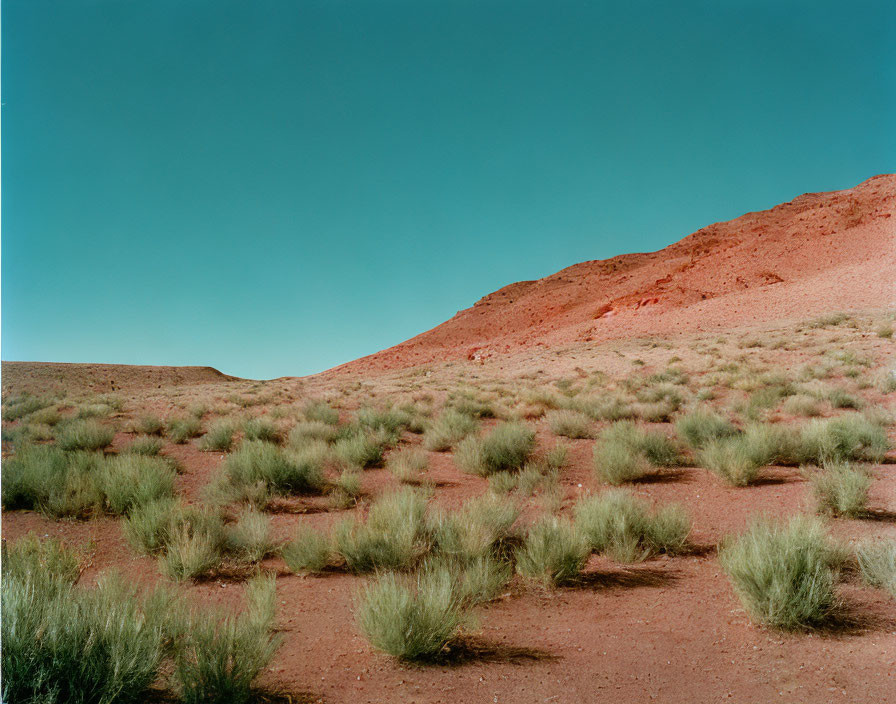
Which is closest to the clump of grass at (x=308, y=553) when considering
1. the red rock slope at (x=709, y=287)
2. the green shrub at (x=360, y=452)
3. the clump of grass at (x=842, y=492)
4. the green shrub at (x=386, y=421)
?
the green shrub at (x=360, y=452)

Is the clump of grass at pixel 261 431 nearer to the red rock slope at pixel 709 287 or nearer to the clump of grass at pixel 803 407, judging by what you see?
the clump of grass at pixel 803 407

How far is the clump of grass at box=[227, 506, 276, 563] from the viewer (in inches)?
242

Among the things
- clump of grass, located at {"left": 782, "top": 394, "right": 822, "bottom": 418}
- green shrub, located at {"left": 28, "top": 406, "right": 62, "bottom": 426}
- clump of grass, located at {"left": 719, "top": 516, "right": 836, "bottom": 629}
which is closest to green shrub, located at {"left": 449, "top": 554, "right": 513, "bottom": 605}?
clump of grass, located at {"left": 719, "top": 516, "right": 836, "bottom": 629}

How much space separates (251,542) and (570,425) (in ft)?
25.8

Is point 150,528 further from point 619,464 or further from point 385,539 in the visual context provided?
point 619,464

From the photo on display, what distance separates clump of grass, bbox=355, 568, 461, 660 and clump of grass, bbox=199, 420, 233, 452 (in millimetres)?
8974

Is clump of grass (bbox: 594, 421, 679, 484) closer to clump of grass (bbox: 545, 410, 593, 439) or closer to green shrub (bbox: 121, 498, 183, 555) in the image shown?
clump of grass (bbox: 545, 410, 593, 439)

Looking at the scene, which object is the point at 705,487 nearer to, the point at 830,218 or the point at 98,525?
the point at 98,525

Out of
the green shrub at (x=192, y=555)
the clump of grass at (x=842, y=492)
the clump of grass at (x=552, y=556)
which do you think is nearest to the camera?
the clump of grass at (x=552, y=556)

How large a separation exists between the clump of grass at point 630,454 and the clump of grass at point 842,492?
253cm

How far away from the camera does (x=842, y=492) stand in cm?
673

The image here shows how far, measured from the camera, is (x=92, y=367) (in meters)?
53.9

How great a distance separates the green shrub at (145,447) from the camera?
11.0 metres

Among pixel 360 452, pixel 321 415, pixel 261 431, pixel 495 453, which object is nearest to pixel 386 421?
pixel 321 415
